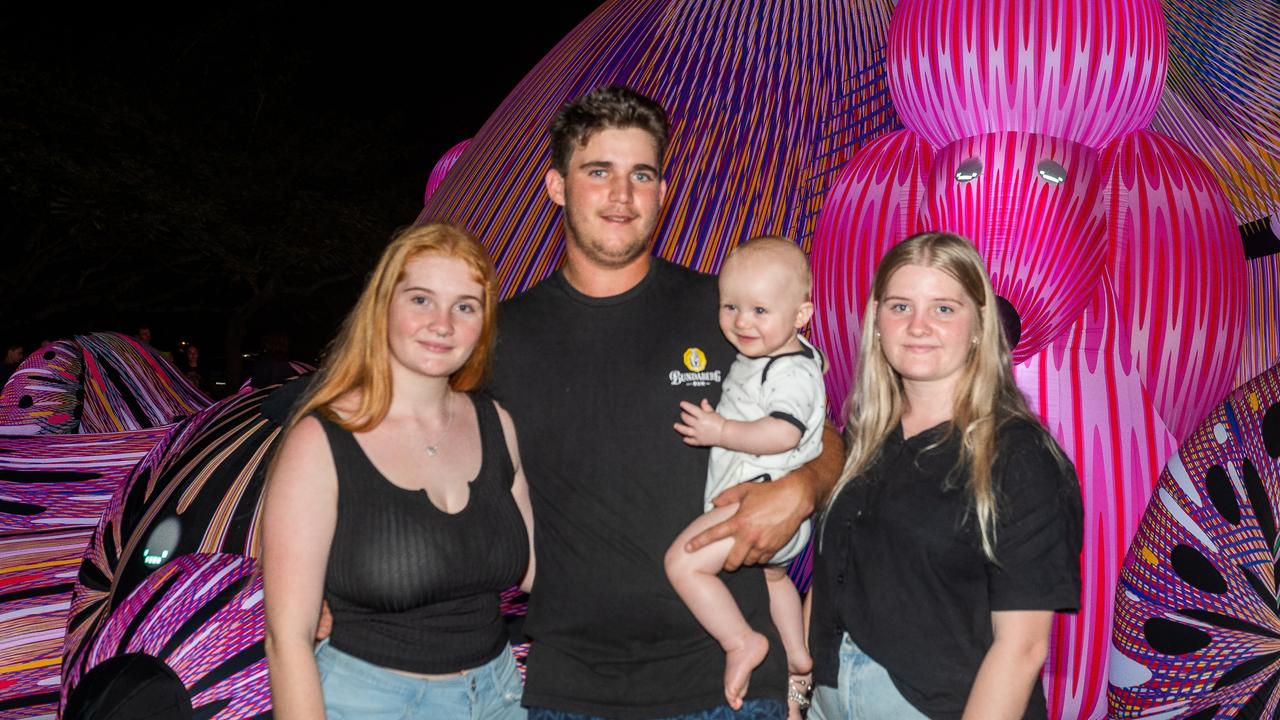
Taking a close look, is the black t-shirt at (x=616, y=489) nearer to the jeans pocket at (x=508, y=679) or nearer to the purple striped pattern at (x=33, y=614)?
the jeans pocket at (x=508, y=679)

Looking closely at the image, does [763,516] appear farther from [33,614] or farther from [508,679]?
[33,614]

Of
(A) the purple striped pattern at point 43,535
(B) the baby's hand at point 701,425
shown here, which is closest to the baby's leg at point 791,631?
(B) the baby's hand at point 701,425

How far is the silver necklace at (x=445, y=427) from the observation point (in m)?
1.79

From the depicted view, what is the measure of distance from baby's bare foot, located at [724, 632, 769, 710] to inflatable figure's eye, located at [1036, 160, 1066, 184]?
47.2 inches

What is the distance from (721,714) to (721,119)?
200 cm

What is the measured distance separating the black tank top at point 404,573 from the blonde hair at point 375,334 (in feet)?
0.19

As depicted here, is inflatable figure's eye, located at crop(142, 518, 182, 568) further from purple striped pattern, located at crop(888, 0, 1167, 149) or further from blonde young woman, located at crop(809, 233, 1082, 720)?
purple striped pattern, located at crop(888, 0, 1167, 149)

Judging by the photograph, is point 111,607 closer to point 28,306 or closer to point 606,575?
point 606,575

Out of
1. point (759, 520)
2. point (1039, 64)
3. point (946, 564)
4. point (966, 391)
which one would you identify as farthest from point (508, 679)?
point (1039, 64)

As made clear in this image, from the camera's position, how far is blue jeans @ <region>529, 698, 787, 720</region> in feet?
5.84

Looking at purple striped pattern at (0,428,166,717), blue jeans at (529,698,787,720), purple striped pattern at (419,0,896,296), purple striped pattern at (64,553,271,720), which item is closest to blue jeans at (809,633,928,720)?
blue jeans at (529,698,787,720)

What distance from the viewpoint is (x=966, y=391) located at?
1.72m

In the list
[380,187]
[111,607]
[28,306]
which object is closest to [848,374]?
[111,607]

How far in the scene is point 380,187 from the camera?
46.8 feet
